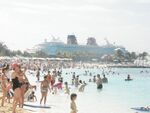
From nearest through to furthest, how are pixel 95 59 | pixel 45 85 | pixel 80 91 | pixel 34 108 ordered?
1. pixel 34 108
2. pixel 45 85
3. pixel 80 91
4. pixel 95 59

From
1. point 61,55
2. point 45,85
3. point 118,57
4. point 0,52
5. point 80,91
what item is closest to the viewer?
point 45,85

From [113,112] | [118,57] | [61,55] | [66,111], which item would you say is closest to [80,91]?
[113,112]

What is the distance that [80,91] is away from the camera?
96.1ft

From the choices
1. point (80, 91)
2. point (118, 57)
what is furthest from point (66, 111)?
point (118, 57)

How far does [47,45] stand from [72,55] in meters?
29.8

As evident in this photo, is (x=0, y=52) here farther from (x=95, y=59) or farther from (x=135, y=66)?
(x=95, y=59)

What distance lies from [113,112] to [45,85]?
3.09 metres

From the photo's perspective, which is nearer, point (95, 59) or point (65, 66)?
point (65, 66)

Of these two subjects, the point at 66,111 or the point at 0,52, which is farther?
the point at 0,52

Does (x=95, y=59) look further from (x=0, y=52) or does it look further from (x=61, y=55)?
(x=0, y=52)

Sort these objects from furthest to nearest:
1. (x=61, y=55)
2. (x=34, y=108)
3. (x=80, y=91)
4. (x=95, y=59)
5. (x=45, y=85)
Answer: (x=95, y=59)
(x=61, y=55)
(x=80, y=91)
(x=45, y=85)
(x=34, y=108)

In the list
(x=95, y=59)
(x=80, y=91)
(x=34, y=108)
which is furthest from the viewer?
(x=95, y=59)

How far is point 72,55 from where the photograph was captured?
560 ft

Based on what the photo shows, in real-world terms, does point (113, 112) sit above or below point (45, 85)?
below
